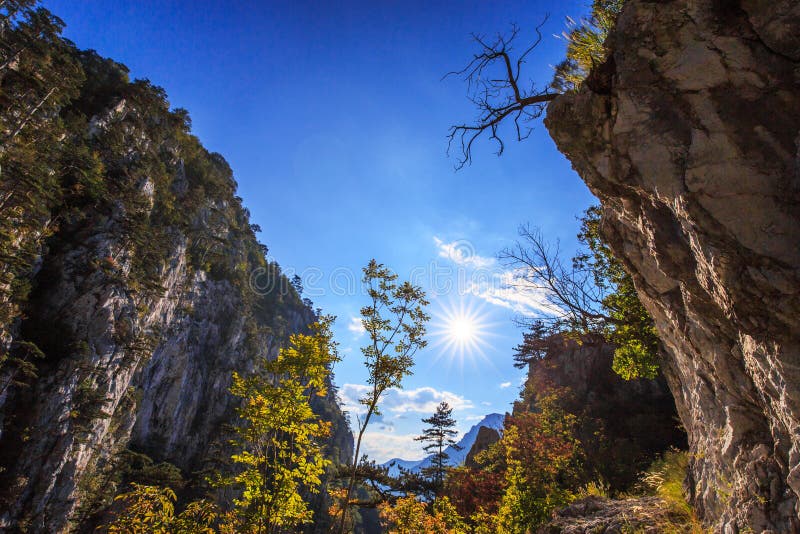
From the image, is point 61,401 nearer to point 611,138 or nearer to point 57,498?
point 57,498

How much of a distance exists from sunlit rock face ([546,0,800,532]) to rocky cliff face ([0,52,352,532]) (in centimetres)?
2891

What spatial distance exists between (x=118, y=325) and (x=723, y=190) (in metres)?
39.6

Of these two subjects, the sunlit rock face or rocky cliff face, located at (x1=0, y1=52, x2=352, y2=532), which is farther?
rocky cliff face, located at (x1=0, y1=52, x2=352, y2=532)

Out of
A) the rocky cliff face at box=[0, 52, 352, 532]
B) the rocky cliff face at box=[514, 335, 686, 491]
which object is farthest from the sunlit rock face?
the rocky cliff face at box=[0, 52, 352, 532]

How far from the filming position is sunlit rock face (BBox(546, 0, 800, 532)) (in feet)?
10.1

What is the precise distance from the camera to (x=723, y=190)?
327cm

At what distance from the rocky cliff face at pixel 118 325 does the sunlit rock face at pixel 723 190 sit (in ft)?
94.8

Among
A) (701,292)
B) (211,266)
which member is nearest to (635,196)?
(701,292)

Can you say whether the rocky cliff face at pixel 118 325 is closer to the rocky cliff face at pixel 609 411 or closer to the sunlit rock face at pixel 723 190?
the rocky cliff face at pixel 609 411

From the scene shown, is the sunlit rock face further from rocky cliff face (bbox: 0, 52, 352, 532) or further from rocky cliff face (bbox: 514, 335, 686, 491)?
rocky cliff face (bbox: 0, 52, 352, 532)

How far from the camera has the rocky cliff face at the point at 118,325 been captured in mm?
23109

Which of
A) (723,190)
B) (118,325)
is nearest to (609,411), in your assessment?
(723,190)

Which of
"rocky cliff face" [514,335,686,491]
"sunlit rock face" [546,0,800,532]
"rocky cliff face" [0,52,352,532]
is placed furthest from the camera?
"rocky cliff face" [0,52,352,532]

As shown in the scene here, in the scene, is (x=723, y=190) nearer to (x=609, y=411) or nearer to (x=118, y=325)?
(x=609, y=411)
